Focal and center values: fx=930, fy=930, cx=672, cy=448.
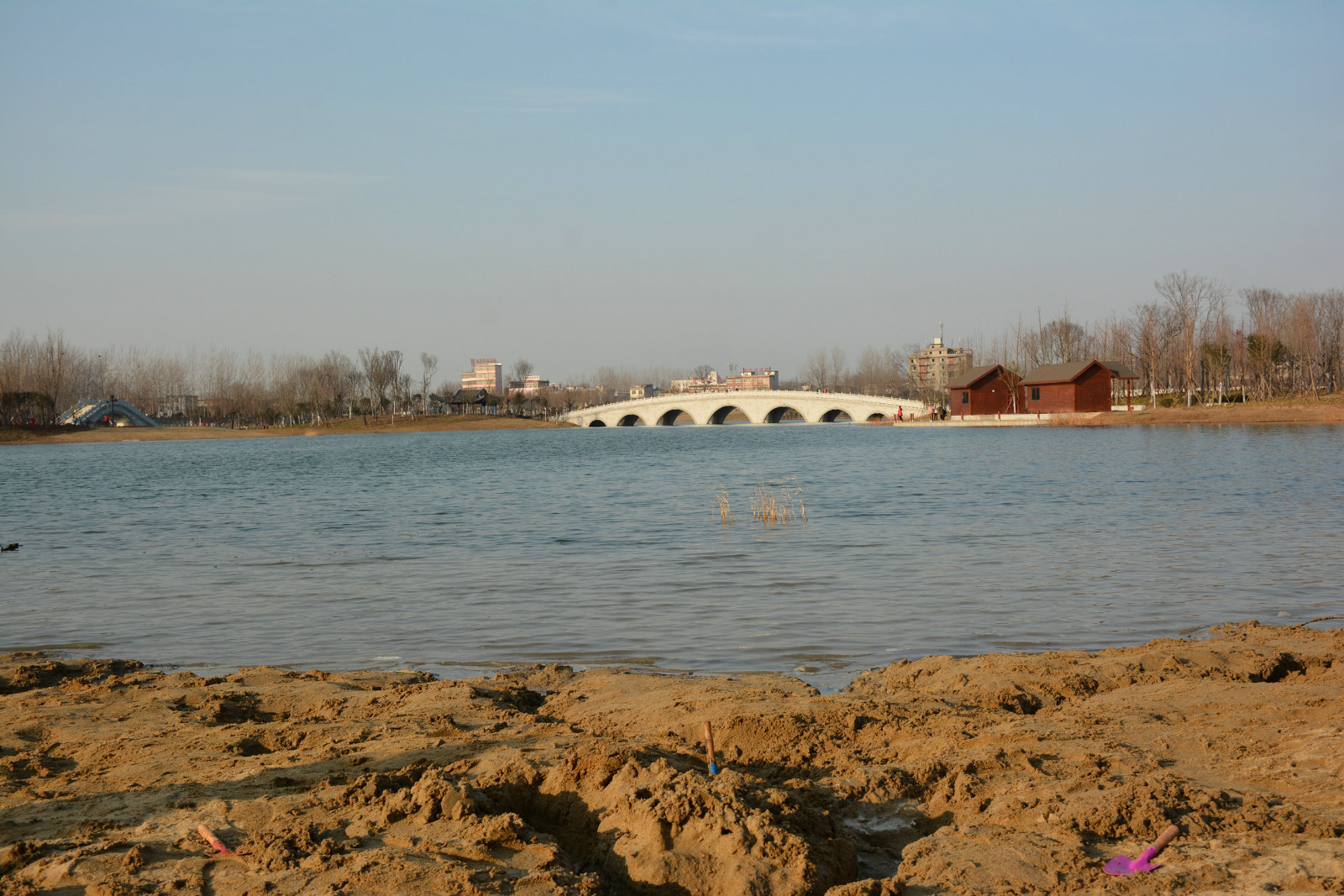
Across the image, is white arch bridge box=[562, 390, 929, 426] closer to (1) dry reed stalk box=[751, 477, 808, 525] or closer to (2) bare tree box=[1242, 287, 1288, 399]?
(2) bare tree box=[1242, 287, 1288, 399]

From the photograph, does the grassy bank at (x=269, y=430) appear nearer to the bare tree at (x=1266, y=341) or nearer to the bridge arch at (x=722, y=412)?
the bridge arch at (x=722, y=412)

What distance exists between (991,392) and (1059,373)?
7793 millimetres

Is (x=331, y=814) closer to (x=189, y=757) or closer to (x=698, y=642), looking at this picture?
(x=189, y=757)

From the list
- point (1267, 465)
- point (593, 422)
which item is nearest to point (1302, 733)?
point (1267, 465)

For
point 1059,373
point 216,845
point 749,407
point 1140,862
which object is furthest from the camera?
point 749,407

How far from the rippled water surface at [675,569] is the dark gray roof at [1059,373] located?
135 feet

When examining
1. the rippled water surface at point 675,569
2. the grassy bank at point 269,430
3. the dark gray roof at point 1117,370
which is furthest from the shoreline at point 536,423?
the rippled water surface at point 675,569

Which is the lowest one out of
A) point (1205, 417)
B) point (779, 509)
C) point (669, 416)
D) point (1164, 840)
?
point (779, 509)

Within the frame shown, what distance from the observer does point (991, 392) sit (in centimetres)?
7944

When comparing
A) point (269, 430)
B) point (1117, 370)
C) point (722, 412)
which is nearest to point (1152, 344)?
point (1117, 370)

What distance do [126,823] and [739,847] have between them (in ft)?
8.84

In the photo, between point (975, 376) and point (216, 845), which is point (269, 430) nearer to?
point (975, 376)

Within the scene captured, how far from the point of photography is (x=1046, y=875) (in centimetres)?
354

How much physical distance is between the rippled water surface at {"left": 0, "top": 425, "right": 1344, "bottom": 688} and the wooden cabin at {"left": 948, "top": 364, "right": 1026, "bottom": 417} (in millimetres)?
49605
